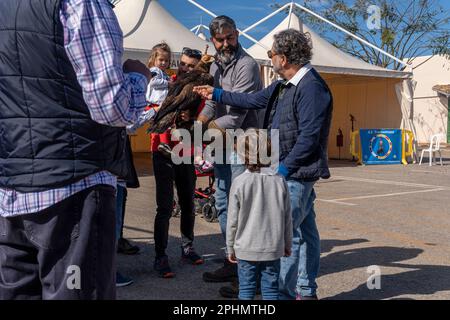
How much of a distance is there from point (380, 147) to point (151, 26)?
28.1ft

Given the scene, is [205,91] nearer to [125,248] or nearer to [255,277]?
[255,277]

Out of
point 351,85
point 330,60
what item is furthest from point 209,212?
point 351,85

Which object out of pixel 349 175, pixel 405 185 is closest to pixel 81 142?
pixel 405 185

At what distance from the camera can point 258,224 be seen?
3615 millimetres

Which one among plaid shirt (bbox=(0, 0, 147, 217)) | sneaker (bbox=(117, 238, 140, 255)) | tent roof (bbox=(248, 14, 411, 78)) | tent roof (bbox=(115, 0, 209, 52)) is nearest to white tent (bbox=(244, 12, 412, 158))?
tent roof (bbox=(248, 14, 411, 78))

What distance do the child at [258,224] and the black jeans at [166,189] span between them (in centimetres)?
133

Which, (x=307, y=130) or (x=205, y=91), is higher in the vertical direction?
(x=205, y=91)

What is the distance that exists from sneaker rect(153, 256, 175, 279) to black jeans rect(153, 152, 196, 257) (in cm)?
5

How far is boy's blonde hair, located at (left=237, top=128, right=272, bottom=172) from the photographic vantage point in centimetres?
369

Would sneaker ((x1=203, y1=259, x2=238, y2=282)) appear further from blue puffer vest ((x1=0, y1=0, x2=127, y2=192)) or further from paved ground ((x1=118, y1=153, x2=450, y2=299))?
blue puffer vest ((x1=0, y1=0, x2=127, y2=192))

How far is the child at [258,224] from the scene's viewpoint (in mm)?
3605

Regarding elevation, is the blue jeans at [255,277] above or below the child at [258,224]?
below

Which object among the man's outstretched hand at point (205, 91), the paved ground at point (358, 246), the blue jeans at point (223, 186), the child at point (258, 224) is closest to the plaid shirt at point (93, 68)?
the child at point (258, 224)

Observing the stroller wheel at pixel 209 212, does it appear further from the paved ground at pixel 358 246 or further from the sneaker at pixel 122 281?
the sneaker at pixel 122 281
